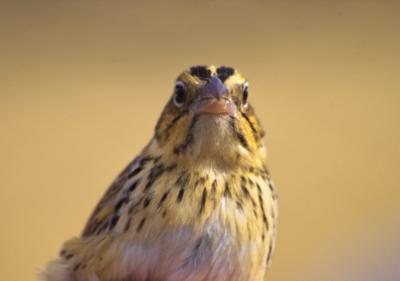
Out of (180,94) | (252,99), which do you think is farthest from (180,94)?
(252,99)

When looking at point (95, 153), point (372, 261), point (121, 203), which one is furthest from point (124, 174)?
point (372, 261)

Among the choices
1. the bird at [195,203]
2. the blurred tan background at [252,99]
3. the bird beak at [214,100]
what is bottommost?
the bird at [195,203]

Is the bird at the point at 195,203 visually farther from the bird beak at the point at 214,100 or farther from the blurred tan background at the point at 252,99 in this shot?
the blurred tan background at the point at 252,99

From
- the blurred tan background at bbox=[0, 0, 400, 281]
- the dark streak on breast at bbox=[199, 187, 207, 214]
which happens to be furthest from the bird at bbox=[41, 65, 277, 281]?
the blurred tan background at bbox=[0, 0, 400, 281]

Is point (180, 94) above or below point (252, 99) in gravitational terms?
below

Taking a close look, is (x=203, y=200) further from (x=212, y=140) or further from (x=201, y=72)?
(x=201, y=72)

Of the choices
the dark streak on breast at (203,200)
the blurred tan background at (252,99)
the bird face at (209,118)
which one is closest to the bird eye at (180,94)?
the bird face at (209,118)

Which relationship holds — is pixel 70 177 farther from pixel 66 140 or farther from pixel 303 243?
pixel 303 243

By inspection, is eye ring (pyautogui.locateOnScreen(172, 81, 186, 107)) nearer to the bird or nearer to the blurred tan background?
the bird
